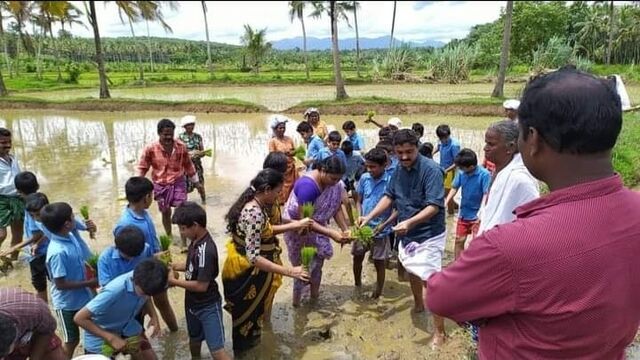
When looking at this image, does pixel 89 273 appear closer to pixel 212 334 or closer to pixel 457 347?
pixel 212 334

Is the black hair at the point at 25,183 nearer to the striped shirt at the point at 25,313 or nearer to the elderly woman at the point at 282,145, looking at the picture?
the striped shirt at the point at 25,313

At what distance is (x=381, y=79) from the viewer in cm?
3334

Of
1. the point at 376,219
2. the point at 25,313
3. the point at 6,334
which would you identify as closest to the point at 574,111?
the point at 6,334

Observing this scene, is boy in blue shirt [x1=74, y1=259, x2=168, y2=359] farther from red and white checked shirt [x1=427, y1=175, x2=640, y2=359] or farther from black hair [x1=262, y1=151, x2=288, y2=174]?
red and white checked shirt [x1=427, y1=175, x2=640, y2=359]

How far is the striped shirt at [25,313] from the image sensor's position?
2523 mm

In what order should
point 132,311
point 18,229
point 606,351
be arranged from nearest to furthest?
1. point 606,351
2. point 132,311
3. point 18,229

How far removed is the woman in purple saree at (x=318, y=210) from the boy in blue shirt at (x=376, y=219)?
34 centimetres

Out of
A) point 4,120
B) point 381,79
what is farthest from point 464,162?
point 381,79

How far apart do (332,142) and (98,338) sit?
435 cm

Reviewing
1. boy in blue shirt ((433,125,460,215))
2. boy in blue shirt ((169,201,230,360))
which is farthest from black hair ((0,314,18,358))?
boy in blue shirt ((433,125,460,215))

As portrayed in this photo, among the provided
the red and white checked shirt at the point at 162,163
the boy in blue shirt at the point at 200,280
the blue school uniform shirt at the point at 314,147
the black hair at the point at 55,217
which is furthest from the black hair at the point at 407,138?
the red and white checked shirt at the point at 162,163

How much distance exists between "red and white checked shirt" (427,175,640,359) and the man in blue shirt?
8.56 ft

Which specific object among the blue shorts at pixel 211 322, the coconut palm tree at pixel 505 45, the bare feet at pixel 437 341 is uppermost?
the coconut palm tree at pixel 505 45

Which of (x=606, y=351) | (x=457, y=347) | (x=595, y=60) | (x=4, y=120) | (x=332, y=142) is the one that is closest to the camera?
(x=606, y=351)
